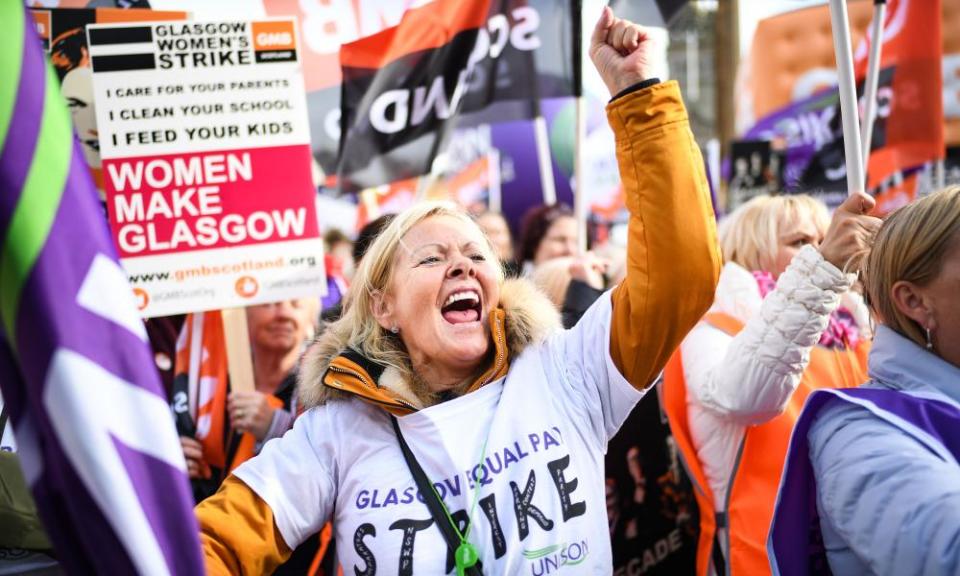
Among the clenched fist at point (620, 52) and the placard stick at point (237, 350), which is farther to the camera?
the placard stick at point (237, 350)

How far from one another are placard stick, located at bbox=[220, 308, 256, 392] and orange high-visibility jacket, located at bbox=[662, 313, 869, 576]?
1.44 meters

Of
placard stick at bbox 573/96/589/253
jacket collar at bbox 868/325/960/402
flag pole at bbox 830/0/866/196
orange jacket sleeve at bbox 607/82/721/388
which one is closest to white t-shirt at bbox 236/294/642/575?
orange jacket sleeve at bbox 607/82/721/388

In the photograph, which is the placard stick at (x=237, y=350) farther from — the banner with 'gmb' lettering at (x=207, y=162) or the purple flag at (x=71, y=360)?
the purple flag at (x=71, y=360)

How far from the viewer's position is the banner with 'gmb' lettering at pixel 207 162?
2871mm

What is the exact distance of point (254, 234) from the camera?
2.99 metres

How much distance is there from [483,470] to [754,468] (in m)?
1.02

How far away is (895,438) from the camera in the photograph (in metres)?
1.58

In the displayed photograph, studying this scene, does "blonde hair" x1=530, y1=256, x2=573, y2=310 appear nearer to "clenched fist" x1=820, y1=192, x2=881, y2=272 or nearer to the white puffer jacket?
the white puffer jacket

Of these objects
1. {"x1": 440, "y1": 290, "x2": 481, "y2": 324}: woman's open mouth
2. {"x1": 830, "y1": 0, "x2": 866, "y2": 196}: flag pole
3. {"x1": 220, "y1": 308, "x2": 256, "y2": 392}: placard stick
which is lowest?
{"x1": 220, "y1": 308, "x2": 256, "y2": 392}: placard stick

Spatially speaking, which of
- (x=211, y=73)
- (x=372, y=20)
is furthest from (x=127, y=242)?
(x=372, y=20)

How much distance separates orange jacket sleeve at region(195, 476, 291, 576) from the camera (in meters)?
1.77

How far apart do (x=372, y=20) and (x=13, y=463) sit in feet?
6.95

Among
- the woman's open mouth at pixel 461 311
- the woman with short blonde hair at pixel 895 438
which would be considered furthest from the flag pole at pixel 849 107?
the woman's open mouth at pixel 461 311

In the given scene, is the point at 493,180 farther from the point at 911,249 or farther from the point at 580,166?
the point at 911,249
